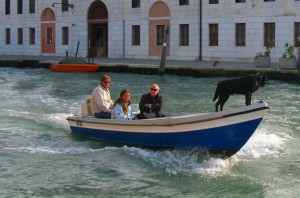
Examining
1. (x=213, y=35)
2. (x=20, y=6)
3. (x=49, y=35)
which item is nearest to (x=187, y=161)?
(x=213, y=35)

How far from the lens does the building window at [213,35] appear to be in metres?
39.0

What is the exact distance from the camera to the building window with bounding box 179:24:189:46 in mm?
40594

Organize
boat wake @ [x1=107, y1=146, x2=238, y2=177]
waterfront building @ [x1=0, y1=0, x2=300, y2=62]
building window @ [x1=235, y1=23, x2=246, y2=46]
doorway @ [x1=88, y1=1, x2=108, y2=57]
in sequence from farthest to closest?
doorway @ [x1=88, y1=1, x2=108, y2=57]
building window @ [x1=235, y1=23, x2=246, y2=46]
waterfront building @ [x1=0, y1=0, x2=300, y2=62]
boat wake @ [x1=107, y1=146, x2=238, y2=177]

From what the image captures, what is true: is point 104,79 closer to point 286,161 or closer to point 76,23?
point 286,161

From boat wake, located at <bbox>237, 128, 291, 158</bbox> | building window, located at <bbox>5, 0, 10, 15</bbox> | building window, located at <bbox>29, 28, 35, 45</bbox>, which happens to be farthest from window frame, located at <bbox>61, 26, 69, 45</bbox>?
boat wake, located at <bbox>237, 128, 291, 158</bbox>

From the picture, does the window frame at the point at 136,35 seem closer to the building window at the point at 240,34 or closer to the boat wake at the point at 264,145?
the building window at the point at 240,34

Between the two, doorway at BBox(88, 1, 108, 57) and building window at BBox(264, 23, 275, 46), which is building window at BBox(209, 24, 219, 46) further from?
doorway at BBox(88, 1, 108, 57)

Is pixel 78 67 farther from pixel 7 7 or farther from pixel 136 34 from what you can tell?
pixel 7 7

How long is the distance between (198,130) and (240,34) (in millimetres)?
26494

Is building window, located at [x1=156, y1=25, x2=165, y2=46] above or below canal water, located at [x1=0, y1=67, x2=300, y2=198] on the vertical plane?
above

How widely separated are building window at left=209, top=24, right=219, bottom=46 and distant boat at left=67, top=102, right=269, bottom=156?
85.2 ft

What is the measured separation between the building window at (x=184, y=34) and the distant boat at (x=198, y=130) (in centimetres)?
2730

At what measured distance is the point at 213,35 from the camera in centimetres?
3922

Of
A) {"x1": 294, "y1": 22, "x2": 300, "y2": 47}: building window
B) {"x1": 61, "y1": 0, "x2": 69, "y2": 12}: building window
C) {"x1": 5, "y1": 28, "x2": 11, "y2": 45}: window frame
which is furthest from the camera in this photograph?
{"x1": 5, "y1": 28, "x2": 11, "y2": 45}: window frame
